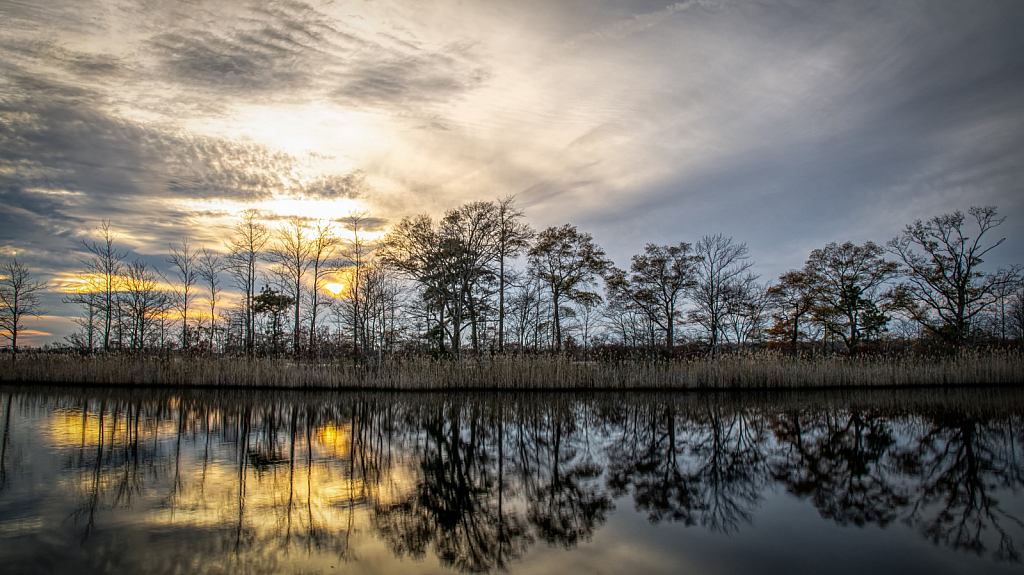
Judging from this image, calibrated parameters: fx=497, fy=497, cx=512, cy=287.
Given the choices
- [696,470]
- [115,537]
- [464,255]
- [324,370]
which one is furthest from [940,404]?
[464,255]

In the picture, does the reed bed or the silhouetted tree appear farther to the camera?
the silhouetted tree

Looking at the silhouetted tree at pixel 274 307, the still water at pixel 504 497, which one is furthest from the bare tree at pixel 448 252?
the still water at pixel 504 497

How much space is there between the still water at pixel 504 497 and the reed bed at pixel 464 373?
874 centimetres

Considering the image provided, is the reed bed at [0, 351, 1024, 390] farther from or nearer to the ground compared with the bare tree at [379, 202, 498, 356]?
nearer to the ground

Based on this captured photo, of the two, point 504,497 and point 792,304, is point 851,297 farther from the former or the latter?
point 504,497

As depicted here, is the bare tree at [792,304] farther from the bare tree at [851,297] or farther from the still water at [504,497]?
the still water at [504,497]

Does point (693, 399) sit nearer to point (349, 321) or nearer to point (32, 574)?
point (32, 574)

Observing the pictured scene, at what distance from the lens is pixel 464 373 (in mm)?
18594

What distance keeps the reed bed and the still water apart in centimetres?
874

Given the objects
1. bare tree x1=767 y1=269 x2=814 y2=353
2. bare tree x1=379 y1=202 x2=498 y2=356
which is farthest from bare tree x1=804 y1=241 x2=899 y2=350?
bare tree x1=379 y1=202 x2=498 y2=356

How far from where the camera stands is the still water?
3277 mm

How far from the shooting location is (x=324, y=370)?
18469 mm

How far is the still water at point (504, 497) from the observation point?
3277 millimetres

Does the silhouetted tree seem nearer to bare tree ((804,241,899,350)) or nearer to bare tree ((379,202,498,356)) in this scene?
bare tree ((379,202,498,356))
